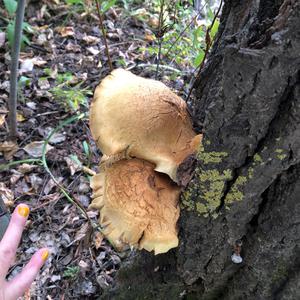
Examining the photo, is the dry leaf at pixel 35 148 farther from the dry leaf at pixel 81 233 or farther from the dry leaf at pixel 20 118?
A: the dry leaf at pixel 81 233

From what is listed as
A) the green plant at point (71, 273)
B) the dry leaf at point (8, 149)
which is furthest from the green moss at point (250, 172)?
the dry leaf at point (8, 149)

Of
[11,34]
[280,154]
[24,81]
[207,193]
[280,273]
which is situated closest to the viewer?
[280,154]

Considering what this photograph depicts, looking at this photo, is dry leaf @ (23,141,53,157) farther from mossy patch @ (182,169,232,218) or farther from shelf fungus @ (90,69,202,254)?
mossy patch @ (182,169,232,218)

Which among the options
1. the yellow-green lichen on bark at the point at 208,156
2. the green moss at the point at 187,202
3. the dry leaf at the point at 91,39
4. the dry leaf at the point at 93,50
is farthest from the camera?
the dry leaf at the point at 91,39

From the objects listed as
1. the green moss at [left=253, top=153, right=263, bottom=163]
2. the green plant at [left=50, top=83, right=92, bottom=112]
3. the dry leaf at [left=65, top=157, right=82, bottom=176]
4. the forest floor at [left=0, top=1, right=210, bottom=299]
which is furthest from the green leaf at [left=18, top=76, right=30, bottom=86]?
the green moss at [left=253, top=153, right=263, bottom=163]

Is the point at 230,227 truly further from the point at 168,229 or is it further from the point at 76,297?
the point at 76,297

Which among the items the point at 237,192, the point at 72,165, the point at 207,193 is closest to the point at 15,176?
the point at 72,165

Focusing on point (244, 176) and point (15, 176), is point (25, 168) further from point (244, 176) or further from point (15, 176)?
point (244, 176)
